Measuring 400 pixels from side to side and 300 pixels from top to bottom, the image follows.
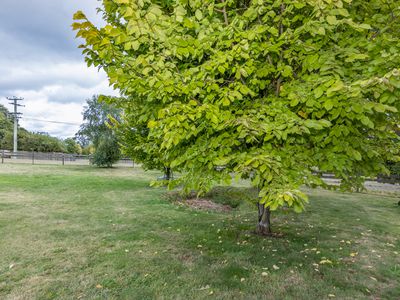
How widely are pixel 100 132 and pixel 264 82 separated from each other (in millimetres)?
23808

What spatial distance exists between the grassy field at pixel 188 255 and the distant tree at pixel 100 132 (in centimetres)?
1439

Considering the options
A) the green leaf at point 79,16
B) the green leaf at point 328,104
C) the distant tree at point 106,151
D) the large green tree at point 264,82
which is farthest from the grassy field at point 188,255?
the distant tree at point 106,151

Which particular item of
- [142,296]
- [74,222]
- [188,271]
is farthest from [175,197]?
[142,296]

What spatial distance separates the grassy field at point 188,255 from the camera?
2.84 metres

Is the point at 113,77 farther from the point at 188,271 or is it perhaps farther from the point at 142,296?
the point at 188,271

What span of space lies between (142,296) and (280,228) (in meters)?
3.54

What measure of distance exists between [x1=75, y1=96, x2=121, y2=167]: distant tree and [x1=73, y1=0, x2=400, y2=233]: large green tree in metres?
A: 19.3

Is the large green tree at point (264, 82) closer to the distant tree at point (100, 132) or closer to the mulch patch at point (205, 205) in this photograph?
the mulch patch at point (205, 205)

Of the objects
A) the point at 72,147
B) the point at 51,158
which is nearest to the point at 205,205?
the point at 51,158

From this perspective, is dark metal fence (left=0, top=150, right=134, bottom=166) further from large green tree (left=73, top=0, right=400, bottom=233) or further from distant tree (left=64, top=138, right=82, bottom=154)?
large green tree (left=73, top=0, right=400, bottom=233)

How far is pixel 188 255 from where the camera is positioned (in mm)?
3812

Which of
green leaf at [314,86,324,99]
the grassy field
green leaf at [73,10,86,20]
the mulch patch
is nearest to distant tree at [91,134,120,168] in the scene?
the grassy field

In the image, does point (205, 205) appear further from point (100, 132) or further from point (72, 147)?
point (72, 147)

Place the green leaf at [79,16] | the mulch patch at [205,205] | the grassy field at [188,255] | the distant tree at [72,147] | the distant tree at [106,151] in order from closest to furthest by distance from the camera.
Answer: the green leaf at [79,16] → the grassy field at [188,255] → the mulch patch at [205,205] → the distant tree at [106,151] → the distant tree at [72,147]
